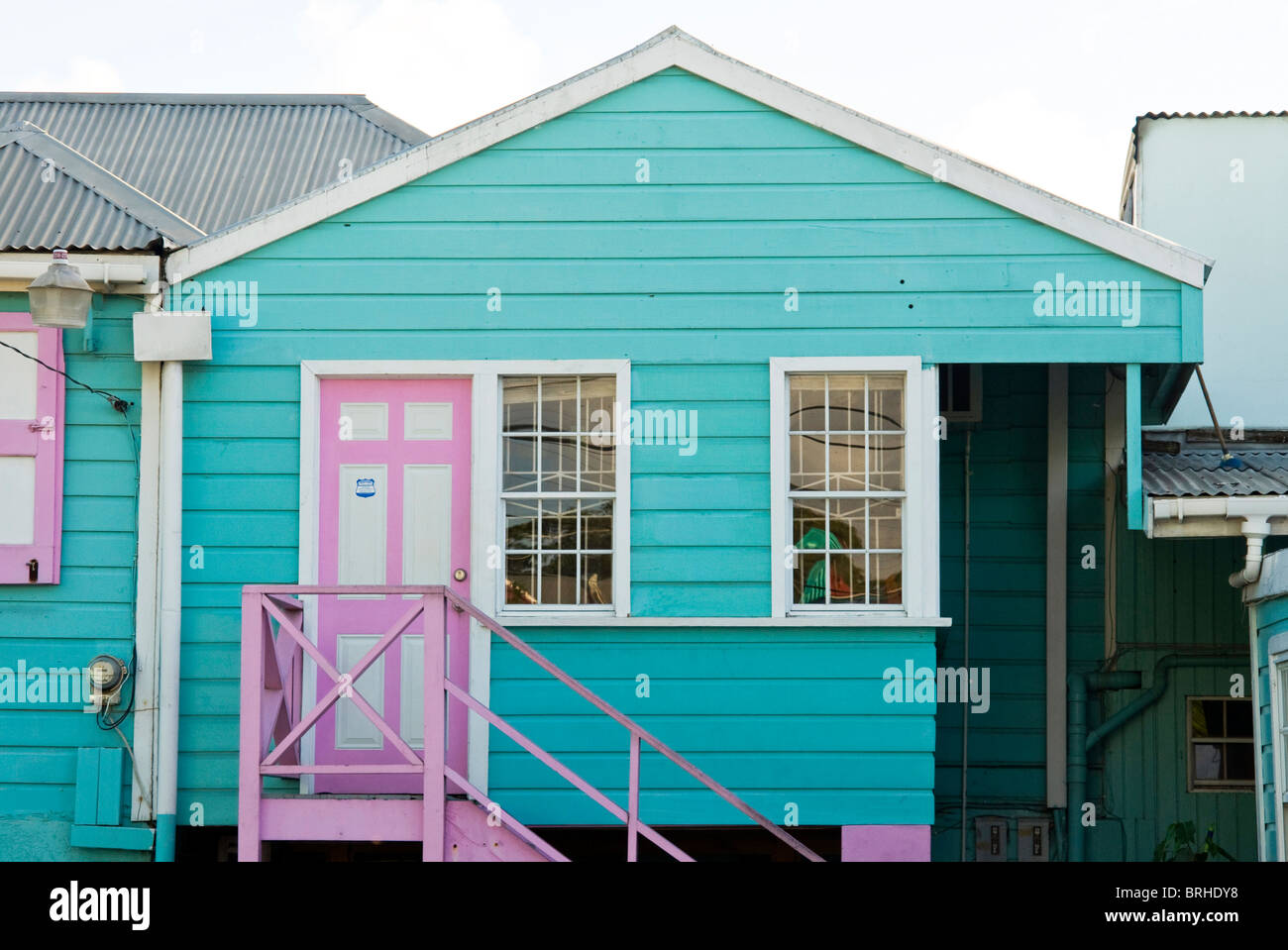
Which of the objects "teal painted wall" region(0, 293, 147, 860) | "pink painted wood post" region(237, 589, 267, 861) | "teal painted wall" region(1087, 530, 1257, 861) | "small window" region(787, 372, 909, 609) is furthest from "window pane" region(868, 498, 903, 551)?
"teal painted wall" region(0, 293, 147, 860)

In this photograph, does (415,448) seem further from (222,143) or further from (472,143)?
(222,143)

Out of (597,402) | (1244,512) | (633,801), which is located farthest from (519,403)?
(1244,512)

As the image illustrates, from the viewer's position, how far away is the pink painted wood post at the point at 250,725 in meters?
8.64

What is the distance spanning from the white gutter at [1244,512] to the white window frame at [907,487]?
1.34 meters

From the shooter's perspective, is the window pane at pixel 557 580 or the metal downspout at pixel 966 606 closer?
the window pane at pixel 557 580

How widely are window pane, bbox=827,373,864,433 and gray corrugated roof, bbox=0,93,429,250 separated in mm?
5139

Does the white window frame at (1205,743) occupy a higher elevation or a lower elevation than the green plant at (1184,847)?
higher

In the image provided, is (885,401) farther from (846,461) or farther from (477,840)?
(477,840)

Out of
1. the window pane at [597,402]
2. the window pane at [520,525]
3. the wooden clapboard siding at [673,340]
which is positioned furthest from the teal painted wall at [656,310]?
the window pane at [520,525]

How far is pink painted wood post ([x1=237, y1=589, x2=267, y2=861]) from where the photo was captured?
8.64m

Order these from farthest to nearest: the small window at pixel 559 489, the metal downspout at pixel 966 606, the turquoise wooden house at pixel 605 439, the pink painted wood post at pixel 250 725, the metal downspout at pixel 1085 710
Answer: the metal downspout at pixel 966 606, the metal downspout at pixel 1085 710, the small window at pixel 559 489, the turquoise wooden house at pixel 605 439, the pink painted wood post at pixel 250 725

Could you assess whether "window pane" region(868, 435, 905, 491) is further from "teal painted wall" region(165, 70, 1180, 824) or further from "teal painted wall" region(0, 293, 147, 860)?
"teal painted wall" region(0, 293, 147, 860)

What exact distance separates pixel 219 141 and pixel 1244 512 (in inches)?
356

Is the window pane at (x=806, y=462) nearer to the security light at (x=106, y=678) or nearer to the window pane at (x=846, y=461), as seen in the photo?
the window pane at (x=846, y=461)
